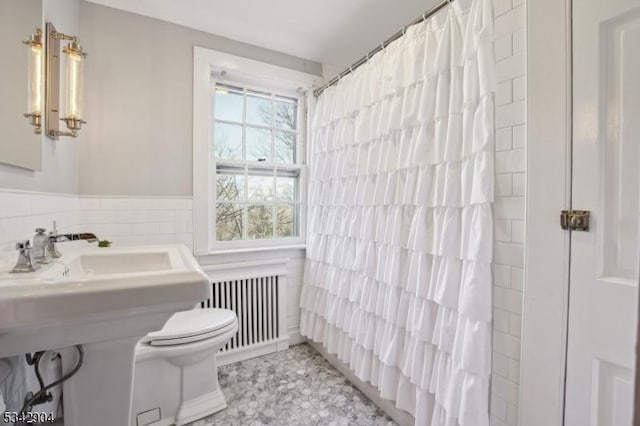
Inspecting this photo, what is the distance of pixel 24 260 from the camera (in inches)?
33.0

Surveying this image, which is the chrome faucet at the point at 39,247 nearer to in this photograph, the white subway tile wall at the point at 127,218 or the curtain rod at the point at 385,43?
the white subway tile wall at the point at 127,218

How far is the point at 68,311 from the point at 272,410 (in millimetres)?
1450

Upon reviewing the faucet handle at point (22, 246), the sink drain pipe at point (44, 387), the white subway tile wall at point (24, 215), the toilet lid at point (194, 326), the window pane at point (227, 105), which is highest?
the window pane at point (227, 105)

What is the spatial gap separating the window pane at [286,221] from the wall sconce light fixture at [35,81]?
1562 mm

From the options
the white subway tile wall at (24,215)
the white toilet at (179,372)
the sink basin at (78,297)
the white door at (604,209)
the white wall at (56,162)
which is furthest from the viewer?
the white toilet at (179,372)

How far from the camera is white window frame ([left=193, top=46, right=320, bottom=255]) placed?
204cm

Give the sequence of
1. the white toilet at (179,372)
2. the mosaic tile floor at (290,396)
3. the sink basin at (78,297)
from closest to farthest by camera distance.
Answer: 1. the sink basin at (78,297)
2. the white toilet at (179,372)
3. the mosaic tile floor at (290,396)

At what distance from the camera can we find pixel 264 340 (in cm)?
229

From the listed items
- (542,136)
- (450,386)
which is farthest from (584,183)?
(450,386)

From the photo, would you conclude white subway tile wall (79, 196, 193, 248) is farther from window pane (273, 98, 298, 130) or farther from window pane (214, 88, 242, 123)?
window pane (273, 98, 298, 130)

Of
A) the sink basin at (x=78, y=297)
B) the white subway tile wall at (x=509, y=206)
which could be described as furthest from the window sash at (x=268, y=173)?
the white subway tile wall at (x=509, y=206)

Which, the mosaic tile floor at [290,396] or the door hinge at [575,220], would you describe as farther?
the mosaic tile floor at [290,396]

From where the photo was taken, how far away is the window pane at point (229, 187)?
7.29 feet

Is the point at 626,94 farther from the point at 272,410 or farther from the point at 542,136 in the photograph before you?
the point at 272,410
